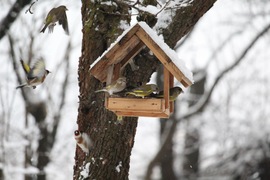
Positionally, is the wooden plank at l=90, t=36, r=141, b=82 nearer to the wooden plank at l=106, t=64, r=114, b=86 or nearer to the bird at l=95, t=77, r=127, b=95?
the wooden plank at l=106, t=64, r=114, b=86

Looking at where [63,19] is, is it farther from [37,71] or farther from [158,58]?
[158,58]

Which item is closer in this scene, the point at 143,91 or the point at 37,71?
the point at 143,91

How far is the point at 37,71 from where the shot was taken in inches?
125

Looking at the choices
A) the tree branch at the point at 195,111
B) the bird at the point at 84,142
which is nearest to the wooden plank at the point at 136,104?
the bird at the point at 84,142

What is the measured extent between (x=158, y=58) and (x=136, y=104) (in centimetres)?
31

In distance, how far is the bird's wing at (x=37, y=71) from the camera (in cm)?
317

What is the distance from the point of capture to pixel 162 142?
9281 millimetres

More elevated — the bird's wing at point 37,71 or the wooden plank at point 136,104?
the bird's wing at point 37,71

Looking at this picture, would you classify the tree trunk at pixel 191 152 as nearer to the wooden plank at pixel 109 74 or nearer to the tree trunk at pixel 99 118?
the tree trunk at pixel 99 118

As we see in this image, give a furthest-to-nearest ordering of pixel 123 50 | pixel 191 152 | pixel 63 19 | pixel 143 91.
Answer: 1. pixel 191 152
2. pixel 63 19
3. pixel 123 50
4. pixel 143 91

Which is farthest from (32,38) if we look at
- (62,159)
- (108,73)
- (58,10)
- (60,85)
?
(108,73)

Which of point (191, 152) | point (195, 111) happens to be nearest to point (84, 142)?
point (195, 111)

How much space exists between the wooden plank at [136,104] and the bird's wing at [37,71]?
695 mm

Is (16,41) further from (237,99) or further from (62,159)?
(237,99)
